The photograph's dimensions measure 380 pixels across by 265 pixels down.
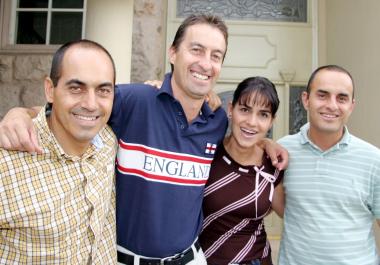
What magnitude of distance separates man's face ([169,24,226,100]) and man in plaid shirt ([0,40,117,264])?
15.4 inches

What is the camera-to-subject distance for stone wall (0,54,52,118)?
311 centimetres

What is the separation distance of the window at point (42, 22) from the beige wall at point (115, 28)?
126 millimetres

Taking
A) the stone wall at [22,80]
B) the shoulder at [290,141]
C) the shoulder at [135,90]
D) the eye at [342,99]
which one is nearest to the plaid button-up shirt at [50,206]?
the shoulder at [135,90]

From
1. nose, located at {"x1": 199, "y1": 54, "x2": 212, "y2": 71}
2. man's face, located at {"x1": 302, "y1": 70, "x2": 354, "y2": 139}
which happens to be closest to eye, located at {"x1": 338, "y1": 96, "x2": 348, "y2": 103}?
man's face, located at {"x1": 302, "y1": 70, "x2": 354, "y2": 139}

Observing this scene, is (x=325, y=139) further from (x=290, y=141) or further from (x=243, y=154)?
(x=243, y=154)

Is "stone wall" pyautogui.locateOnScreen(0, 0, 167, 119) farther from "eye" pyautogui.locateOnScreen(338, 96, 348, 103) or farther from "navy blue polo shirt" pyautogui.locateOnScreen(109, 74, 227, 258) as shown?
"eye" pyautogui.locateOnScreen(338, 96, 348, 103)

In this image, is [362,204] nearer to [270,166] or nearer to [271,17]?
[270,166]

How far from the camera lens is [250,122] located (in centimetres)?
184

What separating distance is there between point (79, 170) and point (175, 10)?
2771 millimetres

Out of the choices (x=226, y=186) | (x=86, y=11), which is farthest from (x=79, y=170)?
(x=86, y=11)

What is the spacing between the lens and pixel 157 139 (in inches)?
63.2

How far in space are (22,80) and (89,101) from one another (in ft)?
6.83

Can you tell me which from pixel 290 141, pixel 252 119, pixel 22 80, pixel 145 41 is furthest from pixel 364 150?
pixel 22 80

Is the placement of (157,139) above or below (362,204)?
above
